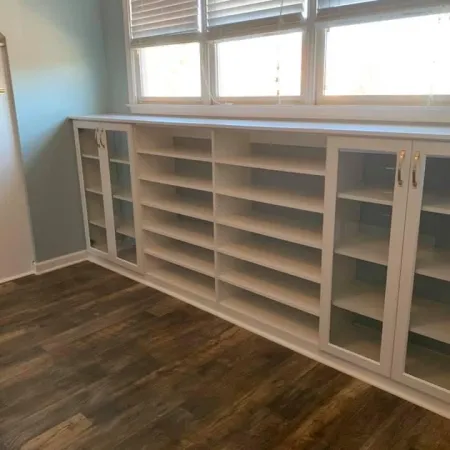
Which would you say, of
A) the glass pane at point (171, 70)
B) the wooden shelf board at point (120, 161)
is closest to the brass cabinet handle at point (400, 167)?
the glass pane at point (171, 70)

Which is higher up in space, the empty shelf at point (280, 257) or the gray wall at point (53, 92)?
the gray wall at point (53, 92)

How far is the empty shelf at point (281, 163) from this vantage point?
241 centimetres

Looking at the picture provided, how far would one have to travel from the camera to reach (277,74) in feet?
9.77

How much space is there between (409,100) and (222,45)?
1434 millimetres

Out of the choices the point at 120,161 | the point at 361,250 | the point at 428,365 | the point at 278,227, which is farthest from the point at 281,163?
the point at 120,161

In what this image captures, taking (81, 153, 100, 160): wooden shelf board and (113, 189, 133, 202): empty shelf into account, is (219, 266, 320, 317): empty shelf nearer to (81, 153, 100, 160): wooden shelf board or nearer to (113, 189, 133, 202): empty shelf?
(113, 189, 133, 202): empty shelf

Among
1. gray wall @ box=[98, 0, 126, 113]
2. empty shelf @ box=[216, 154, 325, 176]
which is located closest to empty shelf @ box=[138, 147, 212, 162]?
empty shelf @ box=[216, 154, 325, 176]

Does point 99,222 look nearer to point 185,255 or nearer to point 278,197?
point 185,255

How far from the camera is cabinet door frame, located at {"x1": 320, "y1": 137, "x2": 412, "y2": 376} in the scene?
1996 millimetres

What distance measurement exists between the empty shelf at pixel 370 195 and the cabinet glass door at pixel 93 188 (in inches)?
84.7

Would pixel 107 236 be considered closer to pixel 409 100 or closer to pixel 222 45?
pixel 222 45

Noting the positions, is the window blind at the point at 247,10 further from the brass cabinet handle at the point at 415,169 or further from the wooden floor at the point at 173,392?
the wooden floor at the point at 173,392

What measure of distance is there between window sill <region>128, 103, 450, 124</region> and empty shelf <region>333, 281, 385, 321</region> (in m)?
0.90

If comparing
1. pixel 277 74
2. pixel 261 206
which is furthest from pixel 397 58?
pixel 261 206
